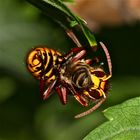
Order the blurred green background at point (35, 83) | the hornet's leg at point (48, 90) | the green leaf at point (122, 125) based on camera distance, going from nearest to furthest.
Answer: the green leaf at point (122, 125) < the hornet's leg at point (48, 90) < the blurred green background at point (35, 83)

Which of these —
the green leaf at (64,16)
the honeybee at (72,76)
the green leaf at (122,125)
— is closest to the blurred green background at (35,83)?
the honeybee at (72,76)

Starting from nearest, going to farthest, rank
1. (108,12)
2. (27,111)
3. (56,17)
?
(56,17) < (108,12) < (27,111)

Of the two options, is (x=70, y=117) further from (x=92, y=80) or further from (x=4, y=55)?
(x=92, y=80)

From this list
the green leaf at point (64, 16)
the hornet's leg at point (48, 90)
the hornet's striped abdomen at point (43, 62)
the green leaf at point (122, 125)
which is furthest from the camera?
the hornet's leg at point (48, 90)

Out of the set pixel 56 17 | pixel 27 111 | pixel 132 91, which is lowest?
pixel 132 91

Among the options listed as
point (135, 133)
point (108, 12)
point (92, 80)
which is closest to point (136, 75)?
point (108, 12)

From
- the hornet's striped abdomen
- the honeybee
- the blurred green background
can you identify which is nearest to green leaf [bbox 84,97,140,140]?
the honeybee

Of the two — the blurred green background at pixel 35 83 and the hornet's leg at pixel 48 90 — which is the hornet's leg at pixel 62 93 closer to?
the hornet's leg at pixel 48 90
